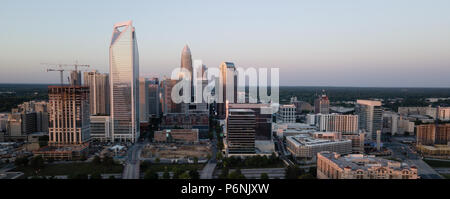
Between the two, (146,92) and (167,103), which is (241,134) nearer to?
(146,92)

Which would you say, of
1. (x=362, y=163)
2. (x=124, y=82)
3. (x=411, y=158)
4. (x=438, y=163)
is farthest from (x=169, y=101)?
(x=438, y=163)

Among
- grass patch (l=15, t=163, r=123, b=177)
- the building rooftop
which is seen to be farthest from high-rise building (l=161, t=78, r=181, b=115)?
the building rooftop

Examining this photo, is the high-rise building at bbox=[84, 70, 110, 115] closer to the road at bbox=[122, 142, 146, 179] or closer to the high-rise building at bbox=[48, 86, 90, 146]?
the high-rise building at bbox=[48, 86, 90, 146]

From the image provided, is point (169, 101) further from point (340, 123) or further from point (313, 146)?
point (313, 146)

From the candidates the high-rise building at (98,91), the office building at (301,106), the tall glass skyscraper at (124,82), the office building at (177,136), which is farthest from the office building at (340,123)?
the high-rise building at (98,91)

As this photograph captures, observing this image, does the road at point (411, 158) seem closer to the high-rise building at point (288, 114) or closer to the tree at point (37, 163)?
the high-rise building at point (288, 114)
